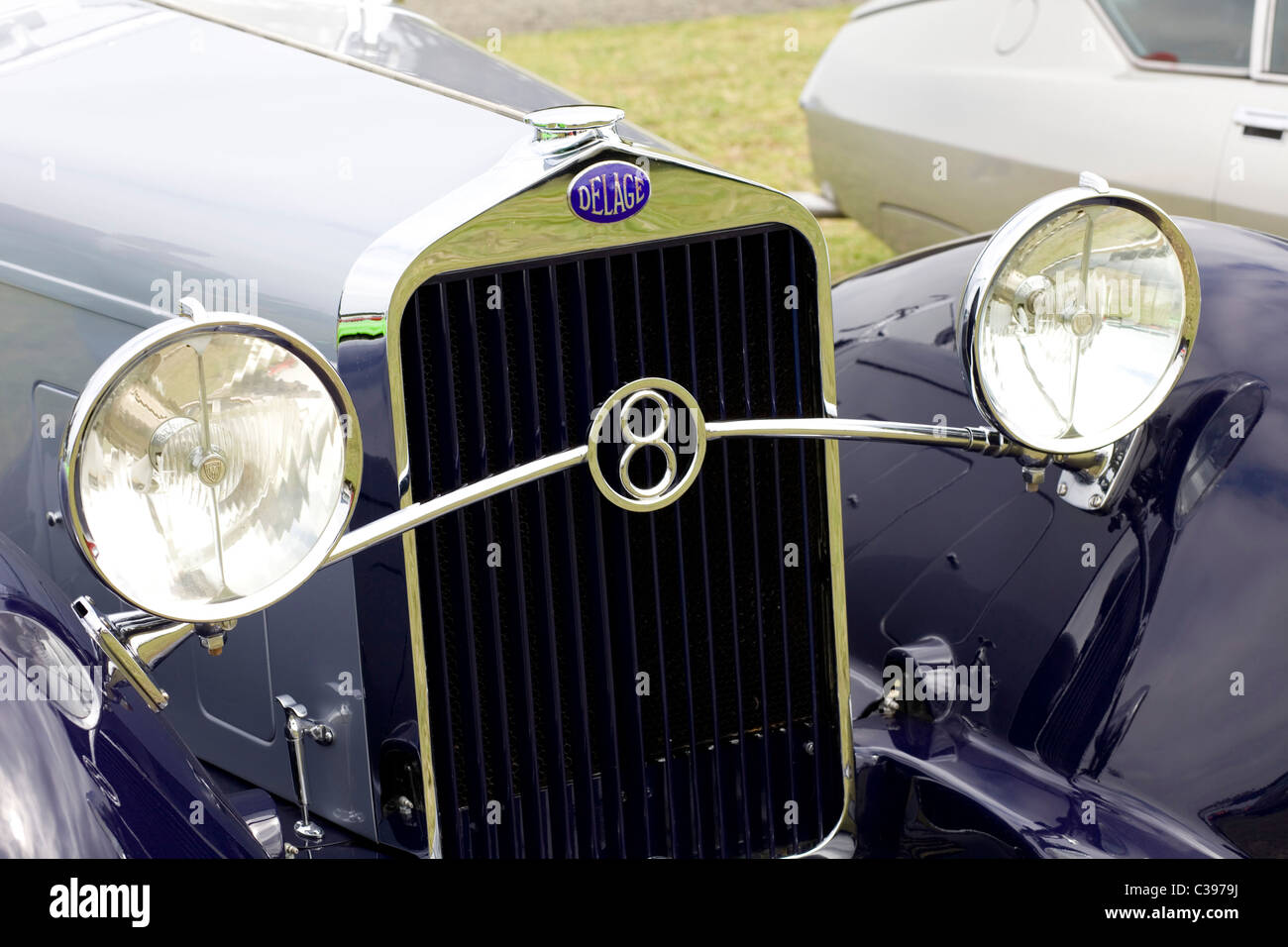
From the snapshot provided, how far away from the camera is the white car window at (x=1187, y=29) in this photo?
155 inches

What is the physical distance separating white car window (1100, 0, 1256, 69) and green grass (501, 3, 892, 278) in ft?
5.86

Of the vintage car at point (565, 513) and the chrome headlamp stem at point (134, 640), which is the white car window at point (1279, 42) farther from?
the chrome headlamp stem at point (134, 640)

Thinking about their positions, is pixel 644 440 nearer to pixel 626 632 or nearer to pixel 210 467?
pixel 626 632

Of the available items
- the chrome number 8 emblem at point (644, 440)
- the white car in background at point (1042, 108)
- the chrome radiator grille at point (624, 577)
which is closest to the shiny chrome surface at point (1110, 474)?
the chrome radiator grille at point (624, 577)

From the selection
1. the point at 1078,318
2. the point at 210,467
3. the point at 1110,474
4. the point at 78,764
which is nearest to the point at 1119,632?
the point at 1110,474

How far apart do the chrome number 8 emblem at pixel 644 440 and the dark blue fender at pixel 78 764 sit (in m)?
0.57

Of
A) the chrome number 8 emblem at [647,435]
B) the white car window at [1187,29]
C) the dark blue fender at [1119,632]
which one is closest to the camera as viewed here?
the chrome number 8 emblem at [647,435]

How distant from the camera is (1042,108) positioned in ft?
13.9

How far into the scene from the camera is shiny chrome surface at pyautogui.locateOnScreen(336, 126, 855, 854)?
1.59 metres

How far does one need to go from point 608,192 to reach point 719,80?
8283mm

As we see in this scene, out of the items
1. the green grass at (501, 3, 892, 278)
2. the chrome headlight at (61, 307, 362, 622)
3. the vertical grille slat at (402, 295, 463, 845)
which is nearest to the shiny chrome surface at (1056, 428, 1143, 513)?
the vertical grille slat at (402, 295, 463, 845)
